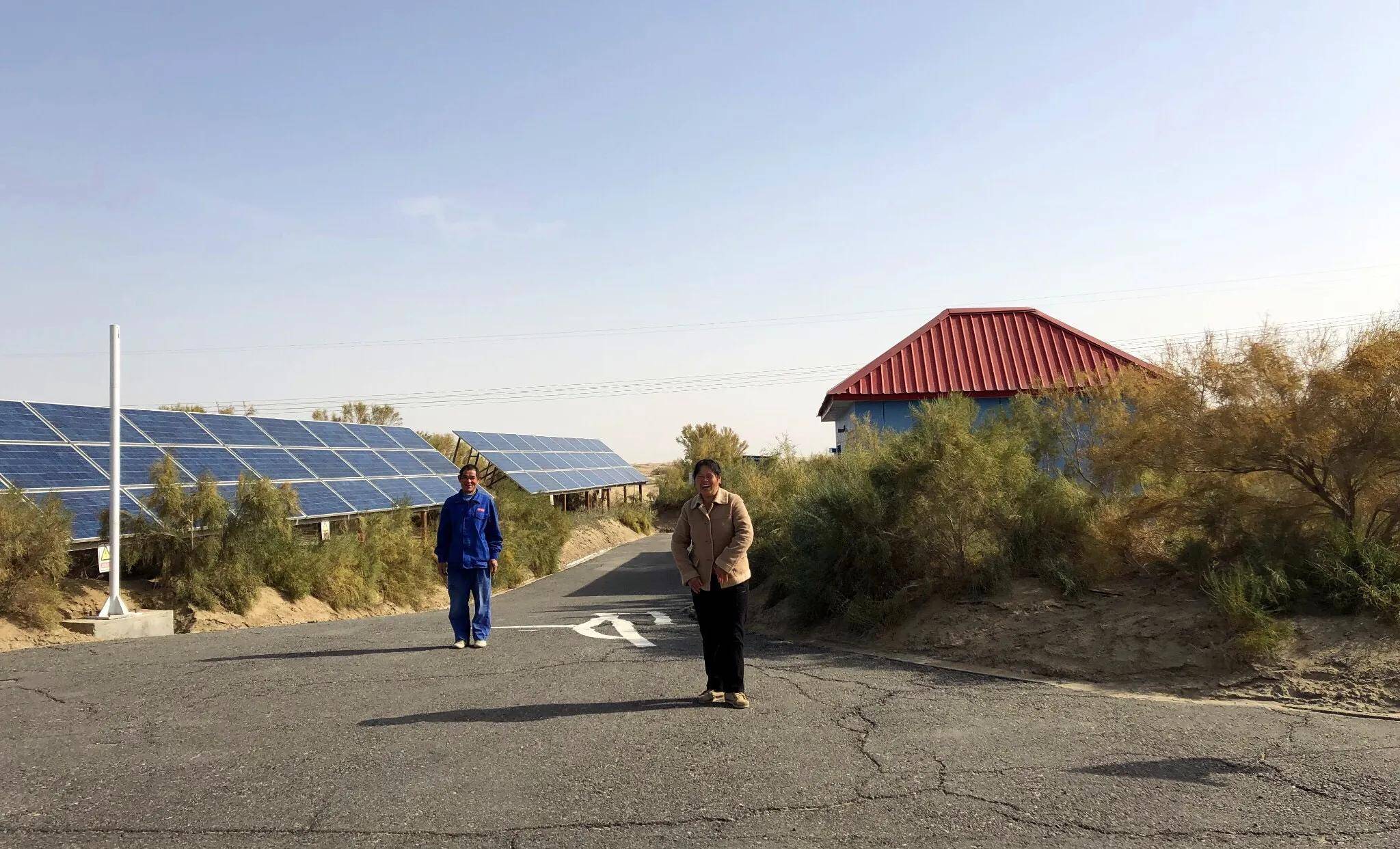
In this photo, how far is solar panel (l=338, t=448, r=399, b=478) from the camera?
22.6m

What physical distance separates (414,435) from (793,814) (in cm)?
2635

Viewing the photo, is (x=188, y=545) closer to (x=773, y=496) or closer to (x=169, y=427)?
(x=169, y=427)

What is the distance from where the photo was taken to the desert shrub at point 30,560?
440 inches

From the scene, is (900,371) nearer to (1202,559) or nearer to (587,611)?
(587,611)

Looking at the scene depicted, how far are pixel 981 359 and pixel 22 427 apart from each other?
18.1 meters

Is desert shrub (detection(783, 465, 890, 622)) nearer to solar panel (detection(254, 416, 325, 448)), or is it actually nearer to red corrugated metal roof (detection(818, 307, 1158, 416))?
red corrugated metal roof (detection(818, 307, 1158, 416))

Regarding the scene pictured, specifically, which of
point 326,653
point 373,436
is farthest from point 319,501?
point 373,436

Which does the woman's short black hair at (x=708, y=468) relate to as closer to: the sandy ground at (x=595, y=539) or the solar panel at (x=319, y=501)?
the solar panel at (x=319, y=501)

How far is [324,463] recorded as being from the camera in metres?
21.3

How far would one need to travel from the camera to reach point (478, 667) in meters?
8.84

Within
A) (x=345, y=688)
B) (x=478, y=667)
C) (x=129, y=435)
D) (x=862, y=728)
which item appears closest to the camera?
(x=862, y=728)

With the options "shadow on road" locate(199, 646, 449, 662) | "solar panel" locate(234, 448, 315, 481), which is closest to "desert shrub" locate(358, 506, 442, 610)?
"solar panel" locate(234, 448, 315, 481)

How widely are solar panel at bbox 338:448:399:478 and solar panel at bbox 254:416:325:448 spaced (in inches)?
27.6

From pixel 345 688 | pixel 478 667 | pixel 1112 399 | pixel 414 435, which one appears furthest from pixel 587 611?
pixel 414 435
